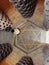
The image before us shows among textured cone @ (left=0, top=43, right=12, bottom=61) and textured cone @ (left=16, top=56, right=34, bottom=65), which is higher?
textured cone @ (left=0, top=43, right=12, bottom=61)

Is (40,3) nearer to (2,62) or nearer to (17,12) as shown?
(17,12)

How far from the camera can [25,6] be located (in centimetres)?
65

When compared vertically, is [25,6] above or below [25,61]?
above

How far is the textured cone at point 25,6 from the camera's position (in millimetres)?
636

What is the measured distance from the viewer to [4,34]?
700mm

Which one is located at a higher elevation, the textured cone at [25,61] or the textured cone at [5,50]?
the textured cone at [5,50]

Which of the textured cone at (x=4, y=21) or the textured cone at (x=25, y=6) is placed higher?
the textured cone at (x=25, y=6)

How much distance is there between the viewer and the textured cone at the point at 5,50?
2.15 feet

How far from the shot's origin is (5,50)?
25.9 inches

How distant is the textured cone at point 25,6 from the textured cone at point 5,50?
0.09m

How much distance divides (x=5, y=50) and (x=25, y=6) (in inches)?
4.7

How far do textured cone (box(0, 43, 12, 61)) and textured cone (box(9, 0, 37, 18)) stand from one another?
0.30 feet

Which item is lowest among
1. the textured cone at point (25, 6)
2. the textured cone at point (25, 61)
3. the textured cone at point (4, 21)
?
the textured cone at point (25, 61)

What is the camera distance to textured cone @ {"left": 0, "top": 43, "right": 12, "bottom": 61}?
655 mm
